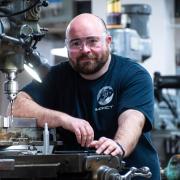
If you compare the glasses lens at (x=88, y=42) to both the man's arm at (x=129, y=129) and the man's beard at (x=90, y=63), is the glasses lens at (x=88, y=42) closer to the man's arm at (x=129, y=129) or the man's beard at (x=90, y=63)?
the man's beard at (x=90, y=63)

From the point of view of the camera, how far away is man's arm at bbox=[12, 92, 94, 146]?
2006 millimetres

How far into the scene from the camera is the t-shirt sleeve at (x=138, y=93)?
225 cm

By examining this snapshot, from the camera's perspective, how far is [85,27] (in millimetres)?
2320

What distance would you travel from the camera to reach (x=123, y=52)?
4121 mm

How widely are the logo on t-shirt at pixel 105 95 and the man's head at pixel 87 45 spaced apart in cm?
8

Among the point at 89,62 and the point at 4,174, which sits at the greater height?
the point at 89,62

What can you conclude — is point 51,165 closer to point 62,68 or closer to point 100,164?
point 100,164

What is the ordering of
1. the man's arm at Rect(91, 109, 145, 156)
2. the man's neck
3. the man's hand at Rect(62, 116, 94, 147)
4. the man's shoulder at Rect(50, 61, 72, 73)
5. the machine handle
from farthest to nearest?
the man's shoulder at Rect(50, 61, 72, 73)
the man's neck
the man's arm at Rect(91, 109, 145, 156)
the man's hand at Rect(62, 116, 94, 147)
the machine handle

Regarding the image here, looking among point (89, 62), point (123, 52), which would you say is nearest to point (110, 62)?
point (89, 62)

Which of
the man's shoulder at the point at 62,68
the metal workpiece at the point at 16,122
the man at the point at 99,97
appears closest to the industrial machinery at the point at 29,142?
the metal workpiece at the point at 16,122

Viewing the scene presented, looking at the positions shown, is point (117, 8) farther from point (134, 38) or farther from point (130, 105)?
point (130, 105)

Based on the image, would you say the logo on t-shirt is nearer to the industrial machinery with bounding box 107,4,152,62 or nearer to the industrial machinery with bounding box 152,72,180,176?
the industrial machinery with bounding box 107,4,152,62

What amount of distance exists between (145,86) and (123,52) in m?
1.79

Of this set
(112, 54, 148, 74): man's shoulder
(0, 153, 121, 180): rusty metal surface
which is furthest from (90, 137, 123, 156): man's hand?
(112, 54, 148, 74): man's shoulder
